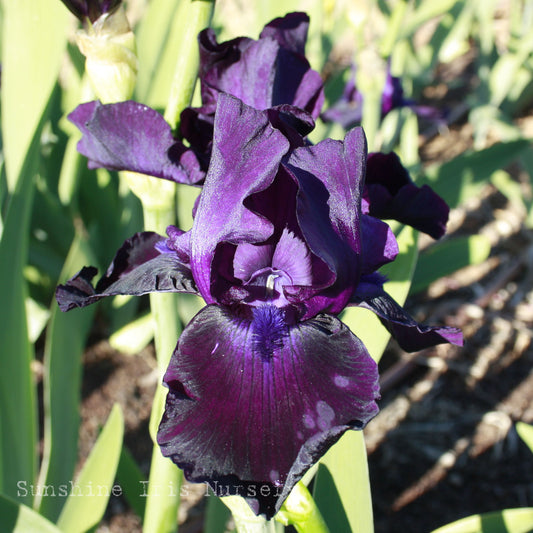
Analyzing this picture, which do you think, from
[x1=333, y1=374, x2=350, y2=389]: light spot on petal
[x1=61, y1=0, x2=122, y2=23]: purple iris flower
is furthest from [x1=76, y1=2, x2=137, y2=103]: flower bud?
[x1=333, y1=374, x2=350, y2=389]: light spot on petal

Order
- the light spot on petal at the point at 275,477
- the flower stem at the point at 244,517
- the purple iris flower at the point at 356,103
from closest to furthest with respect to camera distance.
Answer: the light spot on petal at the point at 275,477, the flower stem at the point at 244,517, the purple iris flower at the point at 356,103

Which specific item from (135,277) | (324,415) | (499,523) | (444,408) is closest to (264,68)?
(135,277)

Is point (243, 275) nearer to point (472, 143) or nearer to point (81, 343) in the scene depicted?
point (81, 343)

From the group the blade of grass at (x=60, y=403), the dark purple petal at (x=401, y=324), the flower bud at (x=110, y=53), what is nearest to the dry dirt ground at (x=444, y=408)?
the blade of grass at (x=60, y=403)

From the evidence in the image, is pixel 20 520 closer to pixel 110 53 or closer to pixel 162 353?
pixel 162 353

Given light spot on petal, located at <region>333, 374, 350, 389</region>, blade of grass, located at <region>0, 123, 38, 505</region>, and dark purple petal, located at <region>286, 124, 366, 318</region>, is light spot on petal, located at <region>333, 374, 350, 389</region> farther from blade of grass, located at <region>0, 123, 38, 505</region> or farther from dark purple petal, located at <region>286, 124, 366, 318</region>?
blade of grass, located at <region>0, 123, 38, 505</region>

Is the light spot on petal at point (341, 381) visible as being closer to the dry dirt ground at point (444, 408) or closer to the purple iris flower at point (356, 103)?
the dry dirt ground at point (444, 408)

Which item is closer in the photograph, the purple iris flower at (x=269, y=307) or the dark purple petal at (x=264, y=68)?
the purple iris flower at (x=269, y=307)
